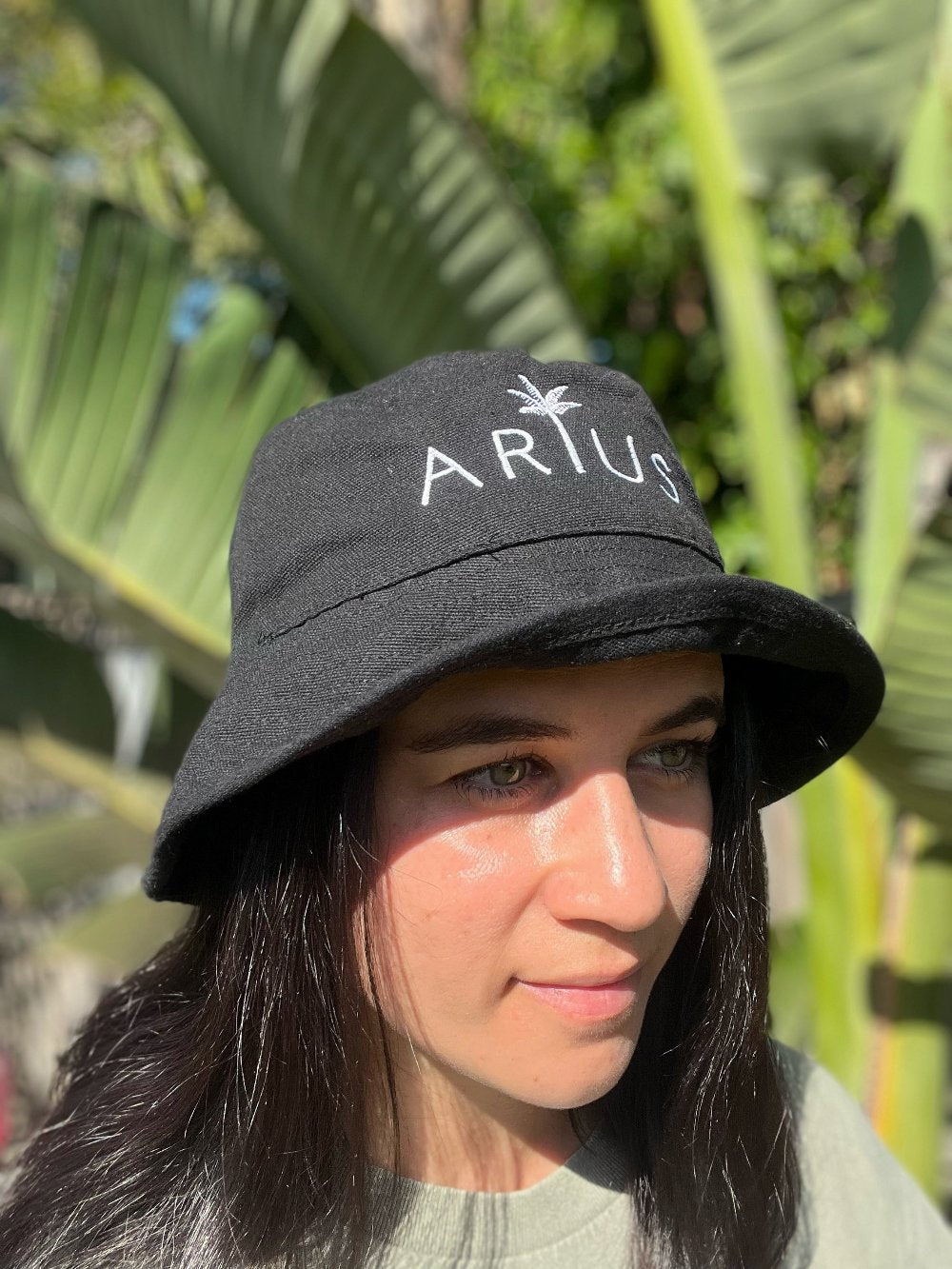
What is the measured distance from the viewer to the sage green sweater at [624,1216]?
1031 mm

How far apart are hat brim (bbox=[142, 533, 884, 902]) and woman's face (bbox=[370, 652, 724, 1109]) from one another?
0.24 feet

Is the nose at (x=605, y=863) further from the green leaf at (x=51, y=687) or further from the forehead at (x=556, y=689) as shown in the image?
the green leaf at (x=51, y=687)

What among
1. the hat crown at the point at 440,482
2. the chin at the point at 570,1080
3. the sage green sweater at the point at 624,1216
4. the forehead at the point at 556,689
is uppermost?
the hat crown at the point at 440,482

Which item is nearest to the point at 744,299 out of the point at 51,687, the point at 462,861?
the point at 462,861

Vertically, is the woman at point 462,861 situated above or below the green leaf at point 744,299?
below

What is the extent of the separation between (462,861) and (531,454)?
313 millimetres

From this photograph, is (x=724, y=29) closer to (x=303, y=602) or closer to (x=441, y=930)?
(x=303, y=602)

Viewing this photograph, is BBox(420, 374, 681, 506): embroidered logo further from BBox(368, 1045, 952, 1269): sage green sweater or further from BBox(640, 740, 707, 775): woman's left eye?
BBox(368, 1045, 952, 1269): sage green sweater

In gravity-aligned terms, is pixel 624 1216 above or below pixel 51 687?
below

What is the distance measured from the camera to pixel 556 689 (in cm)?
90

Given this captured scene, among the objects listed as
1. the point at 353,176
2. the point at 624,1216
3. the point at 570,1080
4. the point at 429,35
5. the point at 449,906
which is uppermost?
the point at 429,35

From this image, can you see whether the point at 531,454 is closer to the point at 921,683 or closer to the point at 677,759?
the point at 677,759

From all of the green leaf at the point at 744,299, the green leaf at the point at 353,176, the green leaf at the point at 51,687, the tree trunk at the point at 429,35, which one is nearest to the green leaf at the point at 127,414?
the green leaf at the point at 353,176

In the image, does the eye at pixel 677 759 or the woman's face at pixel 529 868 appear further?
the eye at pixel 677 759
